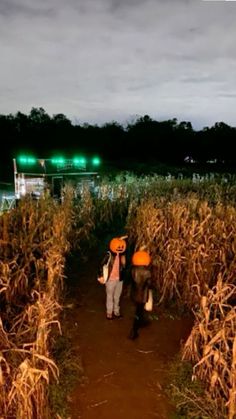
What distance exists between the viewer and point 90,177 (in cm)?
1703

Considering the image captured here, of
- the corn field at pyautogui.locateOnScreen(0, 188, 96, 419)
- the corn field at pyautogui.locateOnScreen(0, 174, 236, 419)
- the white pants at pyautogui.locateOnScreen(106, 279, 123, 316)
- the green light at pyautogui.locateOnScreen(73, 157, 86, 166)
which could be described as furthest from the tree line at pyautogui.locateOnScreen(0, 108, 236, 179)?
the white pants at pyautogui.locateOnScreen(106, 279, 123, 316)

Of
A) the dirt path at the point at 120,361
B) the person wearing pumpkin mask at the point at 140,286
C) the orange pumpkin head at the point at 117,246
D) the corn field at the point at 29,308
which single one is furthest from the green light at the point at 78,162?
the person wearing pumpkin mask at the point at 140,286

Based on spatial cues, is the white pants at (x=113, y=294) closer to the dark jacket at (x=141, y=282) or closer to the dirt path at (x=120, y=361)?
the dirt path at (x=120, y=361)

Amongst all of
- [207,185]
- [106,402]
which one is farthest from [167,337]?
[207,185]

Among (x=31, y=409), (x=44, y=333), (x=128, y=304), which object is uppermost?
(x=44, y=333)

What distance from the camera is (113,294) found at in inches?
222

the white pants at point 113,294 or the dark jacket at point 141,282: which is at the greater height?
the dark jacket at point 141,282

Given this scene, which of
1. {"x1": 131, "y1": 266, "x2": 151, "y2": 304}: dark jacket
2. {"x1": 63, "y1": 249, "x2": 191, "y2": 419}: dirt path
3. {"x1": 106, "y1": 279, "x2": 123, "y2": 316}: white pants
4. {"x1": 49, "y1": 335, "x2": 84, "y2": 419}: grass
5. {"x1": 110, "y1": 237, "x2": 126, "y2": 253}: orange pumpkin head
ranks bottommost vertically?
{"x1": 63, "y1": 249, "x2": 191, "y2": 419}: dirt path

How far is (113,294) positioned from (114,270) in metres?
0.35

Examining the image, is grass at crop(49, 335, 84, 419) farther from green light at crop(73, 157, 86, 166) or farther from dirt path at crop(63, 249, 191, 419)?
green light at crop(73, 157, 86, 166)

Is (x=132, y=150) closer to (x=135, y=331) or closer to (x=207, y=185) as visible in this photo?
(x=207, y=185)

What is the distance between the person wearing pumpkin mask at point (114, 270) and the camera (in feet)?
17.8

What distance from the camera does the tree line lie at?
33.0m

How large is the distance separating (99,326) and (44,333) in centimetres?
208
